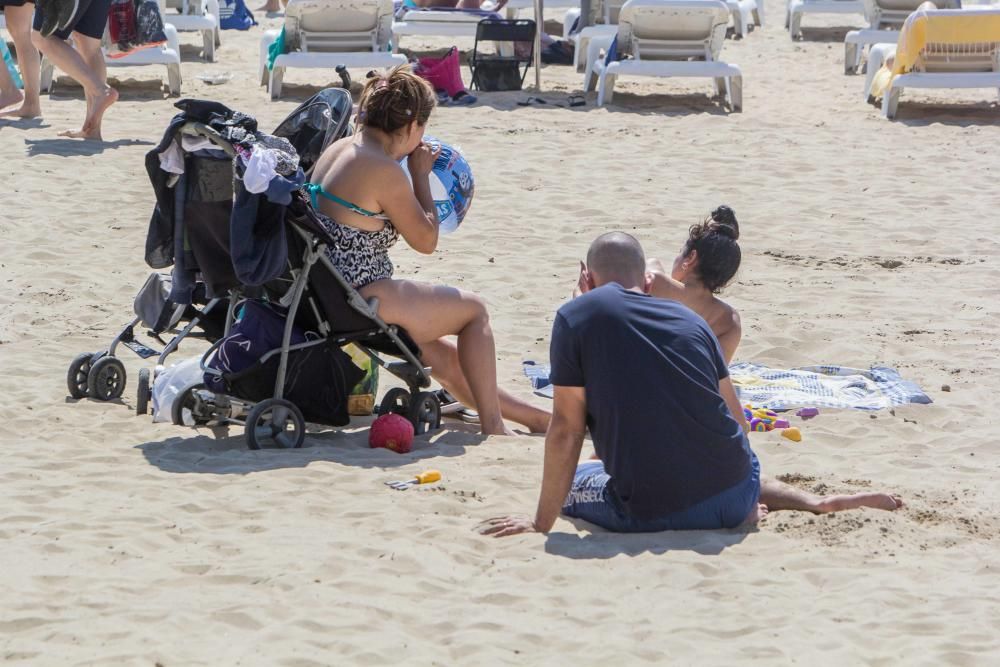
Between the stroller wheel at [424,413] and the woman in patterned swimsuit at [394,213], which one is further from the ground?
the woman in patterned swimsuit at [394,213]

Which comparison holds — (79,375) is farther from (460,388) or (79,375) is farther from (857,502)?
(857,502)

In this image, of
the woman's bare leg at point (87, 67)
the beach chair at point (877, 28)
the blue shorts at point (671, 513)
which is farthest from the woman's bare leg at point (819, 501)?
the beach chair at point (877, 28)

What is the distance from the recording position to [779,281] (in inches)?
294

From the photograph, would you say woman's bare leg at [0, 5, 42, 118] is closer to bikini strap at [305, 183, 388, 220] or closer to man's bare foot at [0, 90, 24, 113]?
man's bare foot at [0, 90, 24, 113]

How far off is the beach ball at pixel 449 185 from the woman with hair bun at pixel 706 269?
2.67 ft

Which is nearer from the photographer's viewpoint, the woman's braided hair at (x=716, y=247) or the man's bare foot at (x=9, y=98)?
the woman's braided hair at (x=716, y=247)

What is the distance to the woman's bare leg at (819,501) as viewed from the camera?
4.33 metres

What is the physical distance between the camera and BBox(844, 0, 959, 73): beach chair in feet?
45.2

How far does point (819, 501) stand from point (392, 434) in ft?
5.04

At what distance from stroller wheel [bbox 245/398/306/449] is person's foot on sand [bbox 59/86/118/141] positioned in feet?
18.7

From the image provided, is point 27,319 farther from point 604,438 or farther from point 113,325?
point 604,438

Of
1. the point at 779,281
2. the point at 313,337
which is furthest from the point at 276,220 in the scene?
the point at 779,281

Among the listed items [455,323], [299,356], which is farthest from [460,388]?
[299,356]

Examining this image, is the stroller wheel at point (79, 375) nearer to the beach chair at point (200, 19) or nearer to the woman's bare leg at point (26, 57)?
the woman's bare leg at point (26, 57)
